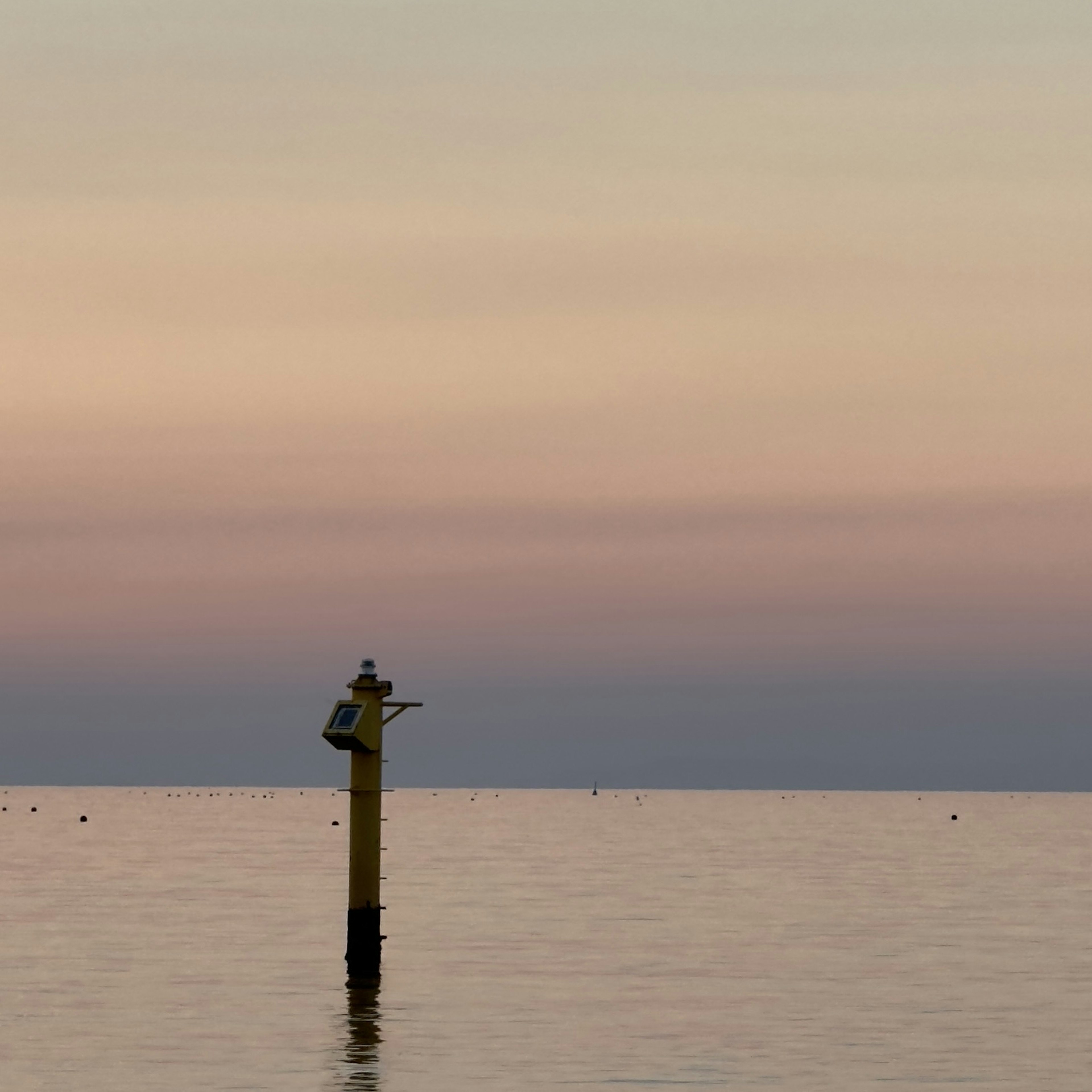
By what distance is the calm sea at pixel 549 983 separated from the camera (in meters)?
36.4

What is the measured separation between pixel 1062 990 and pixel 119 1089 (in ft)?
78.5

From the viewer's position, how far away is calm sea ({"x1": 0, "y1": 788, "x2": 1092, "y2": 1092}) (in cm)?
3638

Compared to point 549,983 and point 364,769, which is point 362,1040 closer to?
point 364,769

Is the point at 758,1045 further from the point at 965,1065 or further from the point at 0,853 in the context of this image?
the point at 0,853

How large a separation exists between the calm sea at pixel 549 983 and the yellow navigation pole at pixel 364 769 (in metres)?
2.32

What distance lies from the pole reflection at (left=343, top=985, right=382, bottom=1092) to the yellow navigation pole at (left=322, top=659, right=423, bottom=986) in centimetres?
171

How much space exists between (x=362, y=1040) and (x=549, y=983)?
436 inches

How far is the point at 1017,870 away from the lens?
112 m

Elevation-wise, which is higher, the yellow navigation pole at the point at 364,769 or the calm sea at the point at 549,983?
the yellow navigation pole at the point at 364,769

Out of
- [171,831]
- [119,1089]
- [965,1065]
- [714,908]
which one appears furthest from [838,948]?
[171,831]

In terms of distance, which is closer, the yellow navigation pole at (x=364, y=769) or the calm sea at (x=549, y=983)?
the calm sea at (x=549, y=983)

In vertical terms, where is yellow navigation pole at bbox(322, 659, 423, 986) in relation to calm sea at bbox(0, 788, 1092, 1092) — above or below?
above

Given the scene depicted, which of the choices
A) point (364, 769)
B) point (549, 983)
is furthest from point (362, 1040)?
point (549, 983)

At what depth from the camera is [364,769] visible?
43.8 meters
